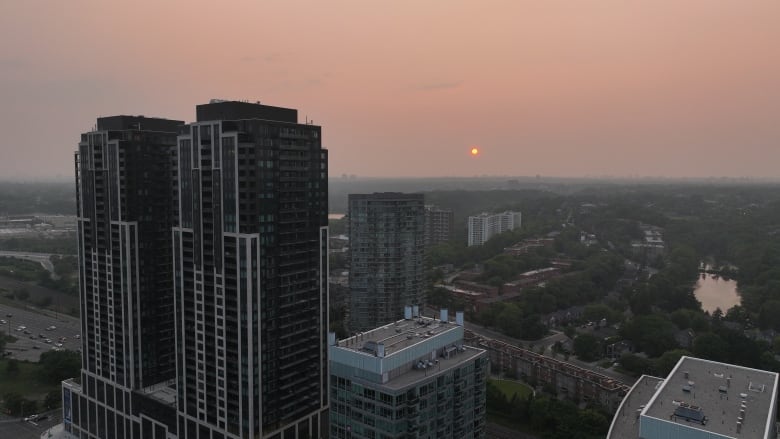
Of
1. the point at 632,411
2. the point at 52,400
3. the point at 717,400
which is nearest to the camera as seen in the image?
the point at 717,400

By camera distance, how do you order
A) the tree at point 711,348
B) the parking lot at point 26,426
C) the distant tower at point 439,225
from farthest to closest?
the distant tower at point 439,225 → the tree at point 711,348 → the parking lot at point 26,426

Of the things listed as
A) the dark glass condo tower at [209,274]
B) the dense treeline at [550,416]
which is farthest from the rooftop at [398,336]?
the dense treeline at [550,416]

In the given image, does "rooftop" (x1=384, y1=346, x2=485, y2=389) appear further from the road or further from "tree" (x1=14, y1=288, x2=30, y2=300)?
the road

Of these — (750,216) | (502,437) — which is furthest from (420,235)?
(750,216)

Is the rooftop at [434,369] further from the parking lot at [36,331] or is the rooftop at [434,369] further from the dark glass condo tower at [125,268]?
the parking lot at [36,331]

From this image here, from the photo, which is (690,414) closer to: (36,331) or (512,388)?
(512,388)

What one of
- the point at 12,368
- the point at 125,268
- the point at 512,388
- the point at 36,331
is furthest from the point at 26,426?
the point at 512,388

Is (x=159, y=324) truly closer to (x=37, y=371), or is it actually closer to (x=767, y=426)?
(x=37, y=371)

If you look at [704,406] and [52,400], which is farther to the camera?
[52,400]
